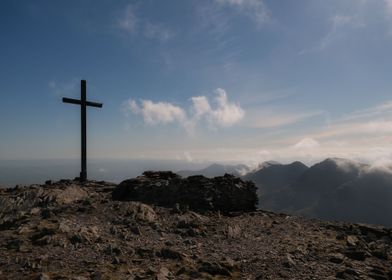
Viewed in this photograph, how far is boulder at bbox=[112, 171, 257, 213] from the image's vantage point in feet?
66.7

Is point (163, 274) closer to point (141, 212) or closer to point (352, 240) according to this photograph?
point (141, 212)

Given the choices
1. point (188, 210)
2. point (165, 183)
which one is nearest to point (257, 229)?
point (188, 210)

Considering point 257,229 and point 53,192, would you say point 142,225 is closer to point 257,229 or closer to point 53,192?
point 257,229

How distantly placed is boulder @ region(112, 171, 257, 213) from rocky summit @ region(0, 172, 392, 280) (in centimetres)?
6

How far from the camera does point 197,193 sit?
816 inches

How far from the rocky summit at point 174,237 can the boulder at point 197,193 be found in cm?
6

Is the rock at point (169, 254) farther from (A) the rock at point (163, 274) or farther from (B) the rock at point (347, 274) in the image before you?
(B) the rock at point (347, 274)

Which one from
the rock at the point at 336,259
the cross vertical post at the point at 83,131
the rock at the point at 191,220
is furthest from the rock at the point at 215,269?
the cross vertical post at the point at 83,131

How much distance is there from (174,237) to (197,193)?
5.89 metres

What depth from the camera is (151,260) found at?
12.2 metres

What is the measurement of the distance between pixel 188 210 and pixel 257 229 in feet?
12.9

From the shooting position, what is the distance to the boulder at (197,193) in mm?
20344

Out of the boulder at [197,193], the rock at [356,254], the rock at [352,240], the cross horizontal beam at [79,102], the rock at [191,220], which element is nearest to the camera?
the rock at [356,254]

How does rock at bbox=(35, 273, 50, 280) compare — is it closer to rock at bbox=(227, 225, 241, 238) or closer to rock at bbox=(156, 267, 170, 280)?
rock at bbox=(156, 267, 170, 280)
